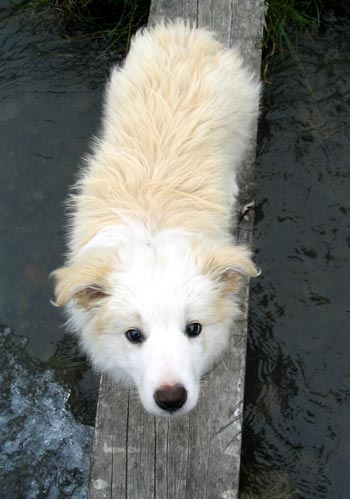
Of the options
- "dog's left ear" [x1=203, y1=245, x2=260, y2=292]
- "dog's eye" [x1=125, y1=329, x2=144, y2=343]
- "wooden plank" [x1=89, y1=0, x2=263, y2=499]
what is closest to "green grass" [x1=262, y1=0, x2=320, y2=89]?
"dog's left ear" [x1=203, y1=245, x2=260, y2=292]

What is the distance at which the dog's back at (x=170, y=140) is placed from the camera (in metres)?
3.53

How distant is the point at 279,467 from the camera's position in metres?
4.40

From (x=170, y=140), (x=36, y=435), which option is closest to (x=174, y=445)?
(x=36, y=435)

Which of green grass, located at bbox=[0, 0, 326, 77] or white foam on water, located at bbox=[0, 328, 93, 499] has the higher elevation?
green grass, located at bbox=[0, 0, 326, 77]

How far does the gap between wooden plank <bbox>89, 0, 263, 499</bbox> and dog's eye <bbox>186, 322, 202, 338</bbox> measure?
63 centimetres

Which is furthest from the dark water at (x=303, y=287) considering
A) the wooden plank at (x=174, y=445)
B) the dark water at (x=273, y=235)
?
the wooden plank at (x=174, y=445)

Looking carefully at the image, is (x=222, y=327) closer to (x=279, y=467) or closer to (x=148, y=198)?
(x=148, y=198)

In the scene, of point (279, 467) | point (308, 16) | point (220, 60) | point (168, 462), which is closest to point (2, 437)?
point (168, 462)

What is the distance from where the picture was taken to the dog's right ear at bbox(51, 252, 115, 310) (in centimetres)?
287

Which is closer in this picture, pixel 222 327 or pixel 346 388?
pixel 222 327

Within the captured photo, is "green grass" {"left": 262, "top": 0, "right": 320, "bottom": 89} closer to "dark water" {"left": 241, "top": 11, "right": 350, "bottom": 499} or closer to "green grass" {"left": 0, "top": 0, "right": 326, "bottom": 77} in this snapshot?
"green grass" {"left": 0, "top": 0, "right": 326, "bottom": 77}

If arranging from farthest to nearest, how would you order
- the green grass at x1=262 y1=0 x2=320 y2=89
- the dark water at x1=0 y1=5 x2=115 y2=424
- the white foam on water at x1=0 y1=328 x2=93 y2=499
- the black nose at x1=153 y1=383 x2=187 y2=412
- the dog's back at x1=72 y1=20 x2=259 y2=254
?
1. the green grass at x1=262 y1=0 x2=320 y2=89
2. the dark water at x1=0 y1=5 x2=115 y2=424
3. the white foam on water at x1=0 y1=328 x2=93 y2=499
4. the dog's back at x1=72 y1=20 x2=259 y2=254
5. the black nose at x1=153 y1=383 x2=187 y2=412

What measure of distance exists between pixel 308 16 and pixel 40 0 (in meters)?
2.75

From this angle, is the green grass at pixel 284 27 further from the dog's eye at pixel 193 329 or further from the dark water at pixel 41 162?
the dog's eye at pixel 193 329
